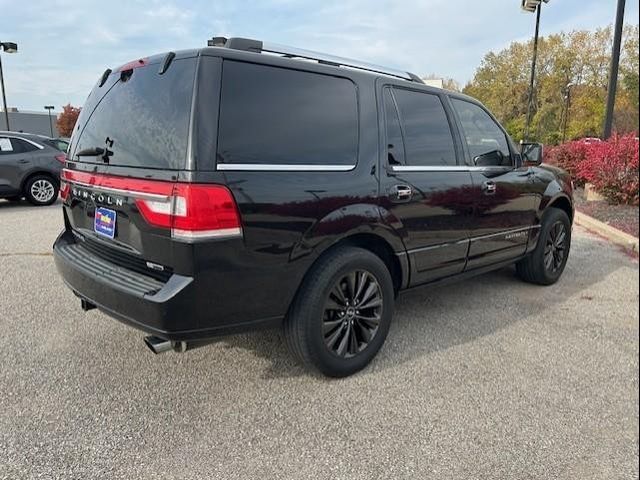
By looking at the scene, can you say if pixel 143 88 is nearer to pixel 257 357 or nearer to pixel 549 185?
pixel 257 357

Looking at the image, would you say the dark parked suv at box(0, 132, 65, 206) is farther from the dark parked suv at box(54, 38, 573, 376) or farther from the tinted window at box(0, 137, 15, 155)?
the dark parked suv at box(54, 38, 573, 376)

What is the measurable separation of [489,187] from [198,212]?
2.61m

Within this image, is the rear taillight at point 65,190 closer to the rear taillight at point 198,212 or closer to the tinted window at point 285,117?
the rear taillight at point 198,212

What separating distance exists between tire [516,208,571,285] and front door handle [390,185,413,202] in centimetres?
220

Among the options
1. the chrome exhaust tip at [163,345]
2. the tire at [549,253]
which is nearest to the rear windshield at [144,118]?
the chrome exhaust tip at [163,345]

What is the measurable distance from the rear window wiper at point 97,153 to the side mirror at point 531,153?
3.57m

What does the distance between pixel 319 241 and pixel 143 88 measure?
132cm

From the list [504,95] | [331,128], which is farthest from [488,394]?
[504,95]

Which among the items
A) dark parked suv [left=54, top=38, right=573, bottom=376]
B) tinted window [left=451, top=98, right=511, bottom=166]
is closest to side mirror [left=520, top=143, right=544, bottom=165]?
tinted window [left=451, top=98, right=511, bottom=166]

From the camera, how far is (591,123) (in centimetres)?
2455

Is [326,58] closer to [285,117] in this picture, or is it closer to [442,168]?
[285,117]

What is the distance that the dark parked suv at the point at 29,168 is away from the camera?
31.5 feet

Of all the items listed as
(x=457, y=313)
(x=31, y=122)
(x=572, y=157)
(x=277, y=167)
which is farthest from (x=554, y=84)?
(x=31, y=122)

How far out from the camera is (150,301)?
2.38 metres
